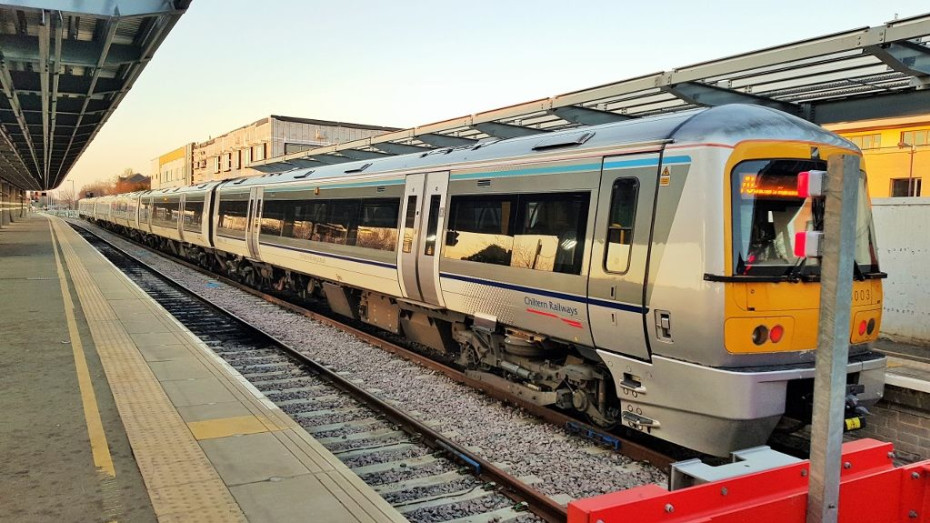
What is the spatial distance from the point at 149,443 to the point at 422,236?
4539 millimetres

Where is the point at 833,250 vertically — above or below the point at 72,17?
below

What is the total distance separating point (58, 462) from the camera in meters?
4.98

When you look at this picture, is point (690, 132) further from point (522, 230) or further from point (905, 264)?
point (905, 264)

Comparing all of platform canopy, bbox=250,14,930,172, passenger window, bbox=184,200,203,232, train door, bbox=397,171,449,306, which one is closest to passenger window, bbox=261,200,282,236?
platform canopy, bbox=250,14,930,172

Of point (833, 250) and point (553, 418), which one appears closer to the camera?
point (833, 250)

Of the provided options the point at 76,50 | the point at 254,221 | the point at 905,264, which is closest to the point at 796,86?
the point at 905,264

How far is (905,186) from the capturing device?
32500 mm

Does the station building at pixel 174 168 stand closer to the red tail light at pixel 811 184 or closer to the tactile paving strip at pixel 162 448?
the tactile paving strip at pixel 162 448

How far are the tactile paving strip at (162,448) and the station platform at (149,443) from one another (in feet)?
0.04

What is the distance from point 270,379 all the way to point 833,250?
7.40 meters

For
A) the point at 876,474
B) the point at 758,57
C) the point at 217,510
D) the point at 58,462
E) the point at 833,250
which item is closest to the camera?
the point at 833,250

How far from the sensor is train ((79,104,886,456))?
5.11m

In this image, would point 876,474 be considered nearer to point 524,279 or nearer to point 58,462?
point 524,279

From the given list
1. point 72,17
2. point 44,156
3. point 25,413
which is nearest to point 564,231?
point 25,413
